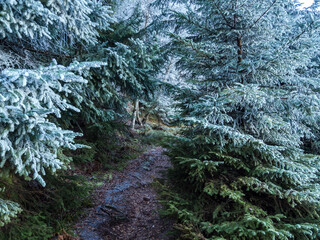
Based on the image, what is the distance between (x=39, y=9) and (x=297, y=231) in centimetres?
518

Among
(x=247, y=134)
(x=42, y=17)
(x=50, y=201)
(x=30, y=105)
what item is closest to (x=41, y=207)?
(x=50, y=201)

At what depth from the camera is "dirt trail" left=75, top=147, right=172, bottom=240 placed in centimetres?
477

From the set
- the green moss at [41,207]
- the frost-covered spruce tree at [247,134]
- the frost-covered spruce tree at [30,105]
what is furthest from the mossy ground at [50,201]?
the frost-covered spruce tree at [247,134]

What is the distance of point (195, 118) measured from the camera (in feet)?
14.2

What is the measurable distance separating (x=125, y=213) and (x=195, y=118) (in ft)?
11.1

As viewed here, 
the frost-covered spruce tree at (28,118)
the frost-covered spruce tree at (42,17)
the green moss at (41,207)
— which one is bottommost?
the green moss at (41,207)

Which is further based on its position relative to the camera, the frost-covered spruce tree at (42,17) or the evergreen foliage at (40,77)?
the frost-covered spruce tree at (42,17)

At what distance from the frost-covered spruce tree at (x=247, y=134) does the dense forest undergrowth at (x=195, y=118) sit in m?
0.03

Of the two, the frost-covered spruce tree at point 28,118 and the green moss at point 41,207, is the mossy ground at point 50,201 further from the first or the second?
the frost-covered spruce tree at point 28,118

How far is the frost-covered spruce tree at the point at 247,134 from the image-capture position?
3.58 m

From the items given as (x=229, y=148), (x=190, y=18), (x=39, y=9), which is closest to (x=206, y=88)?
(x=190, y=18)

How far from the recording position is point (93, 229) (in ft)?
15.8

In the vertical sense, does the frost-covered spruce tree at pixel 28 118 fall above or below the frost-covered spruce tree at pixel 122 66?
below

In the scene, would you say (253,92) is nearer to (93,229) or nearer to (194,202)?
(194,202)
